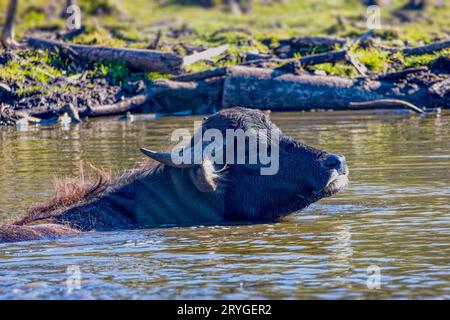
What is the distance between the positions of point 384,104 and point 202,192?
42.6 feet

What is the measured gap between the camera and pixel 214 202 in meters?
11.0

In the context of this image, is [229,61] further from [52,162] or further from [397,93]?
[52,162]

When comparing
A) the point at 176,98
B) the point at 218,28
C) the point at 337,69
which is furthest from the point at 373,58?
the point at 218,28

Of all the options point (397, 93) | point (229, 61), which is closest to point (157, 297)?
point (397, 93)

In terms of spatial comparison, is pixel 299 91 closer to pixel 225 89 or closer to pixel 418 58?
pixel 225 89

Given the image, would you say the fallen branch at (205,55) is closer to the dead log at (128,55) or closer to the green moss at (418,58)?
the dead log at (128,55)

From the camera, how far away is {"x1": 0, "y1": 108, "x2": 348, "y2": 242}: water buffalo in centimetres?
1062

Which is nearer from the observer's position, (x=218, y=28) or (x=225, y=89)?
(x=225, y=89)

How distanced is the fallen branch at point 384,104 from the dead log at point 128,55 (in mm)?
4365

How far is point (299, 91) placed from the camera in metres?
24.0

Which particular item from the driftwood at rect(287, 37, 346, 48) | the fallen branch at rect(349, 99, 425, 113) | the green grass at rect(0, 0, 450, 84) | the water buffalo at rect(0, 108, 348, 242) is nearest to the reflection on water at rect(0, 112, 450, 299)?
the water buffalo at rect(0, 108, 348, 242)

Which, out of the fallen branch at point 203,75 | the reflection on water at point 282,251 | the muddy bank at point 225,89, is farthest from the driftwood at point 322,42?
the reflection on water at point 282,251

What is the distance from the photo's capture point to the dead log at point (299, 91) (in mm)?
23734

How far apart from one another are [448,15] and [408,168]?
31.5 m
